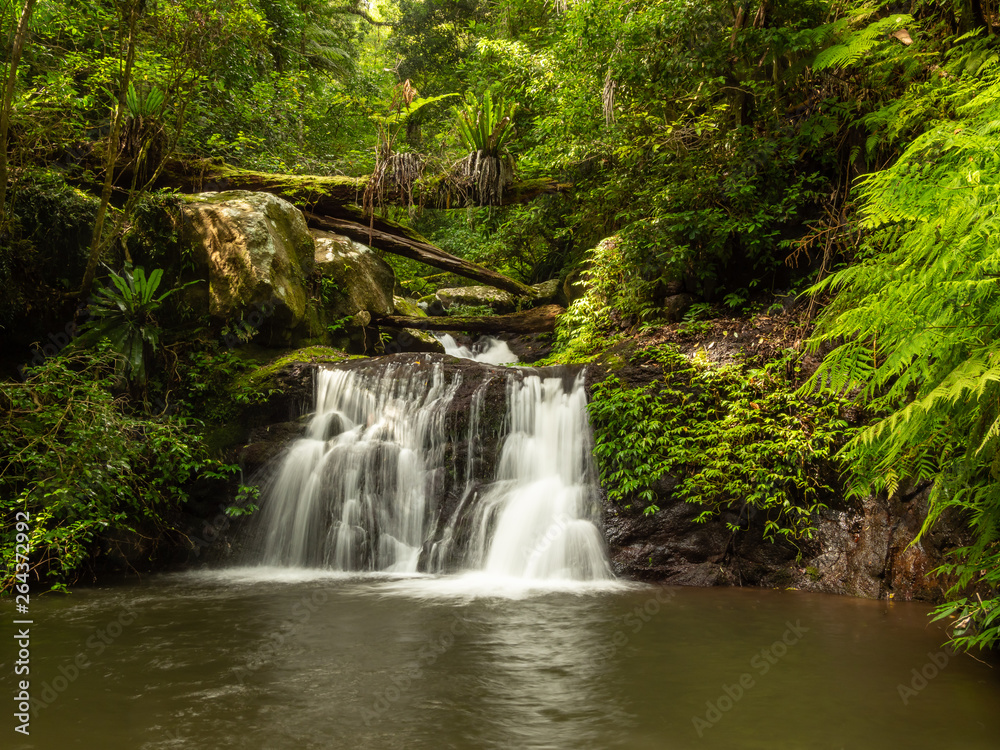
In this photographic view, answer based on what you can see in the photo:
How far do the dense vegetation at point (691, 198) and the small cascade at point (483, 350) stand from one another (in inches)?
72.4

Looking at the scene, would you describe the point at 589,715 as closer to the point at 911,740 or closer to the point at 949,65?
the point at 911,740

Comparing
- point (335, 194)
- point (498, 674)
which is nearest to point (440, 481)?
point (498, 674)

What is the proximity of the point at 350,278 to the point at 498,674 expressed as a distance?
881 centimetres

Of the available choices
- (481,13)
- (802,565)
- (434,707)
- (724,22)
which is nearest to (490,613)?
(434,707)

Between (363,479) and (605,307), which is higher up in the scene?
(605,307)

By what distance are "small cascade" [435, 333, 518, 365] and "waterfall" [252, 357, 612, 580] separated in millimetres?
3547

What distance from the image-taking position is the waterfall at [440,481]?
732cm

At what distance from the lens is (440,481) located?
8.07 meters

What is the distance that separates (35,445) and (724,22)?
9.92m

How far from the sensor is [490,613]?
549 cm

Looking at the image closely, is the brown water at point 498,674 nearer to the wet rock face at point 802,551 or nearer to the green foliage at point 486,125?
the wet rock face at point 802,551

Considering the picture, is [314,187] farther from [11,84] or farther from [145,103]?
[11,84]

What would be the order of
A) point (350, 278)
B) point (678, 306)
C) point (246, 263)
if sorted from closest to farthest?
point (678, 306) < point (246, 263) < point (350, 278)

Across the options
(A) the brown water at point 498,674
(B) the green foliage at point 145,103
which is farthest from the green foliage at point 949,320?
(B) the green foliage at point 145,103
